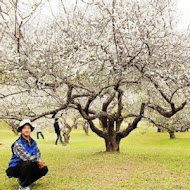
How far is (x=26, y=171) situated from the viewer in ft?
24.0

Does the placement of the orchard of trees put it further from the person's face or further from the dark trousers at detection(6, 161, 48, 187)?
the dark trousers at detection(6, 161, 48, 187)

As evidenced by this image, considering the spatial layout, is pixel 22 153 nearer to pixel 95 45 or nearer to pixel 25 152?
pixel 25 152

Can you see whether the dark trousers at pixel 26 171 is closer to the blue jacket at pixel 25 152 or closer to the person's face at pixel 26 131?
the blue jacket at pixel 25 152

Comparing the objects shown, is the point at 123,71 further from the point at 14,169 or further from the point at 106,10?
the point at 14,169

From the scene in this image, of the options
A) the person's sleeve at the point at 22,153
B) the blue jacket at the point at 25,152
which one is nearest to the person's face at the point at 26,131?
the blue jacket at the point at 25,152

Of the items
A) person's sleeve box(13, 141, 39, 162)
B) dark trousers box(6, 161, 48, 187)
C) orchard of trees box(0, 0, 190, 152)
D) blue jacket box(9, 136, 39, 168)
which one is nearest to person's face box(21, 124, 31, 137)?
blue jacket box(9, 136, 39, 168)

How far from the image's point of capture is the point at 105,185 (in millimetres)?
8367

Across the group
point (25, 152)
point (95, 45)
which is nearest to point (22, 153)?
point (25, 152)

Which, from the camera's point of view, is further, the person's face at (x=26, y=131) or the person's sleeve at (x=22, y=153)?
the person's face at (x=26, y=131)

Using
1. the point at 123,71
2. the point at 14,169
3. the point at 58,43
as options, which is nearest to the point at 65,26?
the point at 58,43

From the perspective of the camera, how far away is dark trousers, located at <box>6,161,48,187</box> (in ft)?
24.1

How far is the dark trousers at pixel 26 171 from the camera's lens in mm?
7340

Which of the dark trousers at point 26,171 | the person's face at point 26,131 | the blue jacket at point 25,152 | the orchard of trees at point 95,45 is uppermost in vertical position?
the orchard of trees at point 95,45

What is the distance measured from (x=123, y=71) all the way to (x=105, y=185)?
3.32 m
